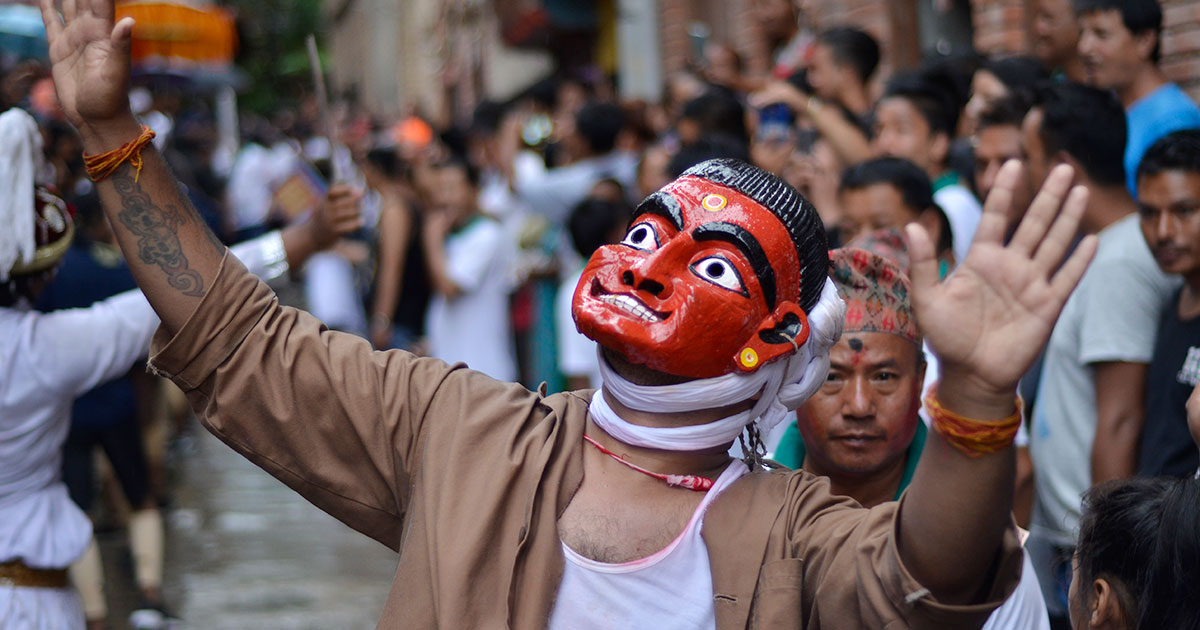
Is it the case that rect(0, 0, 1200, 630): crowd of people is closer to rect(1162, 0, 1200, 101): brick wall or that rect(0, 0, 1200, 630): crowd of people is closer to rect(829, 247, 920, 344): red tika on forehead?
rect(829, 247, 920, 344): red tika on forehead

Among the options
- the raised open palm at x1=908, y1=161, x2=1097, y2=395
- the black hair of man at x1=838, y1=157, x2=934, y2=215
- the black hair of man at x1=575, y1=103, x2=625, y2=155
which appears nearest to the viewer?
the raised open palm at x1=908, y1=161, x2=1097, y2=395

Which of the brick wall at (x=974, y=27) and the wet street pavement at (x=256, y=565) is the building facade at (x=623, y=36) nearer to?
the brick wall at (x=974, y=27)

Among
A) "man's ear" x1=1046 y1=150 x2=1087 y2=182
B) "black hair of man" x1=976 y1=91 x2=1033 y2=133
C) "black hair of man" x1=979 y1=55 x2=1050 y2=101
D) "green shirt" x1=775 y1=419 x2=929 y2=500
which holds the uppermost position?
"black hair of man" x1=979 y1=55 x2=1050 y2=101

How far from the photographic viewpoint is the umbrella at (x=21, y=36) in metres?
12.6

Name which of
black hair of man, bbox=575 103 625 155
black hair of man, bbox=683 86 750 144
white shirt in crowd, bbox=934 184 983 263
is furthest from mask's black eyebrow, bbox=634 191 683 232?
black hair of man, bbox=575 103 625 155

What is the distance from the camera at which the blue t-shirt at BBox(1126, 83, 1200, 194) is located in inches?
178

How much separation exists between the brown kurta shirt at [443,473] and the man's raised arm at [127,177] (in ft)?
0.20

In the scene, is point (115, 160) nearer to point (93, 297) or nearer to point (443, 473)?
point (443, 473)

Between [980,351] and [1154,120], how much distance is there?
332 cm

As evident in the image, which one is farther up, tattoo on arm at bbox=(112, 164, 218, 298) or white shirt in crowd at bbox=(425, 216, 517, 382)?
tattoo on arm at bbox=(112, 164, 218, 298)

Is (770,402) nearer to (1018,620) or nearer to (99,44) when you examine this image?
(1018,620)

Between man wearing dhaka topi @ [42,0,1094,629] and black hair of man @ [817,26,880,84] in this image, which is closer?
man wearing dhaka topi @ [42,0,1094,629]

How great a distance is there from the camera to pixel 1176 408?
11.1 ft

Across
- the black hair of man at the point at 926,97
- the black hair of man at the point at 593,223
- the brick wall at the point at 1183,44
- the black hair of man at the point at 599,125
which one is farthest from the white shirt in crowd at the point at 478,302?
the brick wall at the point at 1183,44
